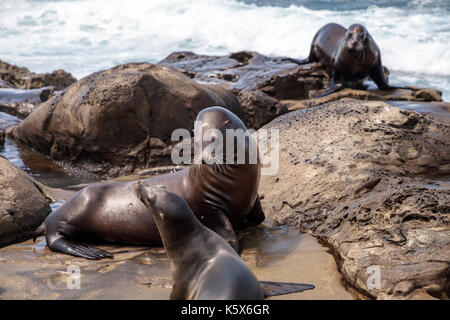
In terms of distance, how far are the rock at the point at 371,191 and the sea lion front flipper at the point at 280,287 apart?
313 mm

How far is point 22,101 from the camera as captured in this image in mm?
11797

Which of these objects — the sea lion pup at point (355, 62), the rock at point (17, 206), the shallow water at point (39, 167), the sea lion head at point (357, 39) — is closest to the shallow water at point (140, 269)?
the rock at point (17, 206)

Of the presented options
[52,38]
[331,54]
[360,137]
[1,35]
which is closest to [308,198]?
[360,137]

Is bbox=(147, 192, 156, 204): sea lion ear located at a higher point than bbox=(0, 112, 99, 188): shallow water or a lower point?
higher

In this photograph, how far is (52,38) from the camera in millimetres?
30734

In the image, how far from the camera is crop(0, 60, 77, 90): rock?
46.0ft

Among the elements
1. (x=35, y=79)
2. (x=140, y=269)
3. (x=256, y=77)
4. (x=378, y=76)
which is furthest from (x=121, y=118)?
(x=35, y=79)

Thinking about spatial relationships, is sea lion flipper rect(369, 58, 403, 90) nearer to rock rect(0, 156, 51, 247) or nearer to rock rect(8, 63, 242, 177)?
rock rect(8, 63, 242, 177)

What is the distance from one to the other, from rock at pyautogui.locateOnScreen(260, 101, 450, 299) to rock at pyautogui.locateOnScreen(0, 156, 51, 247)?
2119mm

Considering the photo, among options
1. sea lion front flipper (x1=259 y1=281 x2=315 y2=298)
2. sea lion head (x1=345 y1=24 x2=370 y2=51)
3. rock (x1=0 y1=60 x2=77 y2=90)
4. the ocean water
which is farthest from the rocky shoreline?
the ocean water

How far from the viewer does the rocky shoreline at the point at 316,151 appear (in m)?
3.33

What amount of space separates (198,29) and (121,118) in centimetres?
2275

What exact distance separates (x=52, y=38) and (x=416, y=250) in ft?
100
